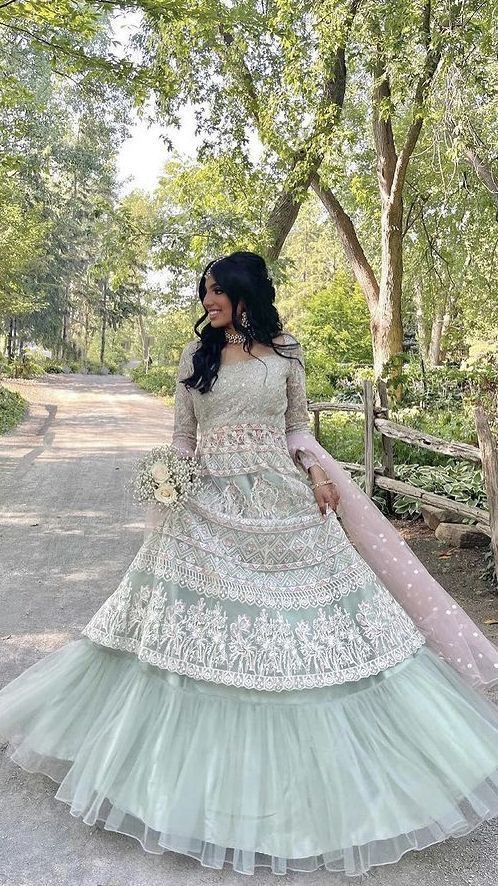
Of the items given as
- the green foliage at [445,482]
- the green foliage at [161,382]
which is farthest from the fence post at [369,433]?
the green foliage at [161,382]

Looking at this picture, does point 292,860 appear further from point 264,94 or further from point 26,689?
point 264,94

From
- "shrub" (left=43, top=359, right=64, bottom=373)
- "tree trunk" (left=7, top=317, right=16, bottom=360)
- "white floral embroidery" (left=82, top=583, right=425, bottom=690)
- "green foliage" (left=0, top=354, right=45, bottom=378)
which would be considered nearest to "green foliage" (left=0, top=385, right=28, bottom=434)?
"green foliage" (left=0, top=354, right=45, bottom=378)

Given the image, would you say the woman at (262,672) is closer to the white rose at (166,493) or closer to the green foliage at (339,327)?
the white rose at (166,493)

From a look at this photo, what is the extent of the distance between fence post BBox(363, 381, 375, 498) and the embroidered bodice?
14.1 ft

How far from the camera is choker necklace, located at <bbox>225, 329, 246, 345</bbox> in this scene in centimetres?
273

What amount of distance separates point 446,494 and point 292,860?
16.5 feet

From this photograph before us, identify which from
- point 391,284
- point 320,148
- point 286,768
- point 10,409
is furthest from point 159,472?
point 10,409

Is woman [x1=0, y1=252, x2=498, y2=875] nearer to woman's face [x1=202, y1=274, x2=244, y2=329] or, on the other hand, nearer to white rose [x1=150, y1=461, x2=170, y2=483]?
woman's face [x1=202, y1=274, x2=244, y2=329]

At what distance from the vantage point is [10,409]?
1553 centimetres

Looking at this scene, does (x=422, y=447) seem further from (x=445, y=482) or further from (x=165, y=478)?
(x=165, y=478)

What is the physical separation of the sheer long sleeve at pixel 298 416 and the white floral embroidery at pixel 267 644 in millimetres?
646

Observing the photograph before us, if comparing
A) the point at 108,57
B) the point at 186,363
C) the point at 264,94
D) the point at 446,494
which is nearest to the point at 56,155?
the point at 264,94

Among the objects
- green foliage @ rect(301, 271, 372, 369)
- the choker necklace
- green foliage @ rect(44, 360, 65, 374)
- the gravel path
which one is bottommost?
the gravel path

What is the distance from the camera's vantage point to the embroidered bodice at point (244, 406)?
2.68 m
